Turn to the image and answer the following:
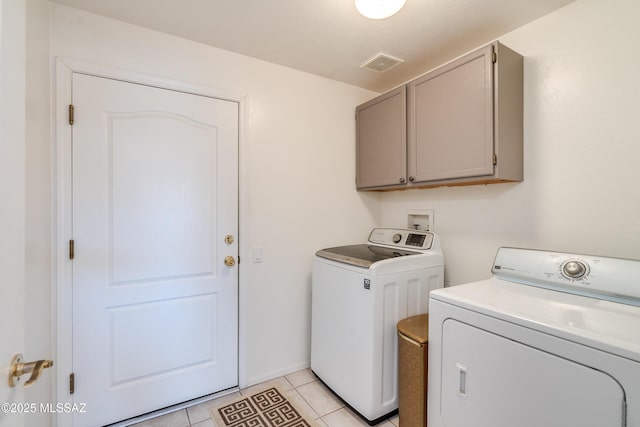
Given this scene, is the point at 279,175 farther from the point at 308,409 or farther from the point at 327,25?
the point at 308,409

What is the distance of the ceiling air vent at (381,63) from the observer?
1941 millimetres

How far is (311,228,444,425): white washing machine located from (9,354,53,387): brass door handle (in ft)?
4.33

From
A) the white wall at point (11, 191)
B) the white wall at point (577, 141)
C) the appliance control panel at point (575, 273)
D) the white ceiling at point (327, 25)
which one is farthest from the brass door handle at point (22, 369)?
the white wall at point (577, 141)

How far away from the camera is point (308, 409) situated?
1.78 meters

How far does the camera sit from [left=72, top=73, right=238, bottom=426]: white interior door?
155 cm

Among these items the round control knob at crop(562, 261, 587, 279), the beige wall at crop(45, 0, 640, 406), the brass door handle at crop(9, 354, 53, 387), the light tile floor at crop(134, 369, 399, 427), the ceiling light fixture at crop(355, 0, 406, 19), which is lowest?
the light tile floor at crop(134, 369, 399, 427)

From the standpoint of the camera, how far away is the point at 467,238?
1.93 metres

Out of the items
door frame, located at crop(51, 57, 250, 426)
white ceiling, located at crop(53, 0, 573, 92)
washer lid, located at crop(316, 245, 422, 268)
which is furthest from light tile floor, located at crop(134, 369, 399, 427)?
white ceiling, located at crop(53, 0, 573, 92)

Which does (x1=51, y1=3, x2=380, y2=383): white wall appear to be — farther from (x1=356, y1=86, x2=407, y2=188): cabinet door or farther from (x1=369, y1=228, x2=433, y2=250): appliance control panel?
(x1=369, y1=228, x2=433, y2=250): appliance control panel

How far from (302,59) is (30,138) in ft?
5.17

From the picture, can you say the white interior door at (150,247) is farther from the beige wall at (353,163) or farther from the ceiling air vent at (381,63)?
the ceiling air vent at (381,63)

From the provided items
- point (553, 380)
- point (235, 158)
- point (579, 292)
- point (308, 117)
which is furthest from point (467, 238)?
point (235, 158)

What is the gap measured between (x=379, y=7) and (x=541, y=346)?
4.92 ft

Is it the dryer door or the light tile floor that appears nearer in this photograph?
the dryer door
